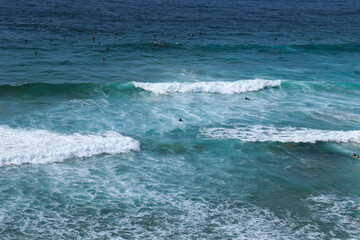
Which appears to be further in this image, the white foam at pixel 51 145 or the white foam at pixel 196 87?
the white foam at pixel 196 87

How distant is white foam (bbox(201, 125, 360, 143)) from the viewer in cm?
2809

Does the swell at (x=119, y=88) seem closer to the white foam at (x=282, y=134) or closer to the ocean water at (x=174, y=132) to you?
the ocean water at (x=174, y=132)

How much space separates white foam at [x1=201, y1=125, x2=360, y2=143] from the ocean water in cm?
13

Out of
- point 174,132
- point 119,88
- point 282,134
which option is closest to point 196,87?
point 119,88

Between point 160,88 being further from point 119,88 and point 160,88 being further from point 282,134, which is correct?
point 282,134

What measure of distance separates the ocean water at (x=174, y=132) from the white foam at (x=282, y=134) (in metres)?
0.13

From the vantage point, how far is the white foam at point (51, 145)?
24.2 metres

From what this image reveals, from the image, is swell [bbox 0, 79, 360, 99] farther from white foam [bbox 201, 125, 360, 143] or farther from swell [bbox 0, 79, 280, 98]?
white foam [bbox 201, 125, 360, 143]

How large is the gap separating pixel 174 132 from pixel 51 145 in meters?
8.05

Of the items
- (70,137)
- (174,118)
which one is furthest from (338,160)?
(70,137)

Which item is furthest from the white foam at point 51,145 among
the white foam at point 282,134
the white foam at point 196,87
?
the white foam at point 196,87

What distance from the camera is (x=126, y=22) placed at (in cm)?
6109

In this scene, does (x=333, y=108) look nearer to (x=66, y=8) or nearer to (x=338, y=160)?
(x=338, y=160)

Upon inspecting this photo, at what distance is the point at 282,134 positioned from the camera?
2903 centimetres
